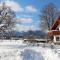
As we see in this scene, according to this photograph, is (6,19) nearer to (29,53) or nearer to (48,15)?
(48,15)

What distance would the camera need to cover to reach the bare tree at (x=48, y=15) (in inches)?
113

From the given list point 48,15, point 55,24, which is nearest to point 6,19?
point 48,15

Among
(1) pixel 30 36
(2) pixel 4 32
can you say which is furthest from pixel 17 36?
(2) pixel 4 32

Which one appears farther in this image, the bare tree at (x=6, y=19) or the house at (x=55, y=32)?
the house at (x=55, y=32)

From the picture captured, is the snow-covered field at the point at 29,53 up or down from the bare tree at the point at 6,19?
down

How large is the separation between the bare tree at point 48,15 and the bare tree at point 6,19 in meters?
0.44

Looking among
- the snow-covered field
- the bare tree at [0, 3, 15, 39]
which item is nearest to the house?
the snow-covered field

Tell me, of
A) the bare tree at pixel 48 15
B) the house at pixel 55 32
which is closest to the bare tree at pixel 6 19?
the bare tree at pixel 48 15

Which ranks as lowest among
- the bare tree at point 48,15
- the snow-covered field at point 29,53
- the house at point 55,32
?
the snow-covered field at point 29,53

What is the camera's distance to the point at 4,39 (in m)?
2.86

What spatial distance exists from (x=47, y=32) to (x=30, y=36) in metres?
0.40

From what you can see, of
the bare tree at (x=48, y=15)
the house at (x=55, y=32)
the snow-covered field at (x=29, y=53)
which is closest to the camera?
→ the snow-covered field at (x=29, y=53)

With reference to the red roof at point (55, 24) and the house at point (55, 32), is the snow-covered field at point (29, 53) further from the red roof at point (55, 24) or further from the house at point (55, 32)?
the red roof at point (55, 24)

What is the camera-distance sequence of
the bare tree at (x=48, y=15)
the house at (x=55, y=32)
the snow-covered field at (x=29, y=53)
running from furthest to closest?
1. the house at (x=55, y=32)
2. the bare tree at (x=48, y=15)
3. the snow-covered field at (x=29, y=53)
